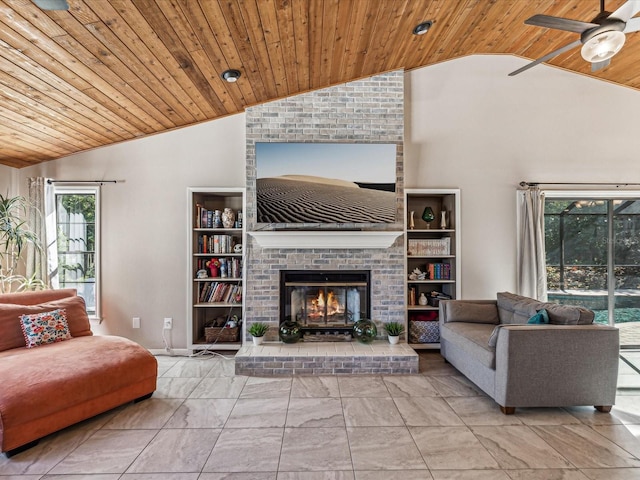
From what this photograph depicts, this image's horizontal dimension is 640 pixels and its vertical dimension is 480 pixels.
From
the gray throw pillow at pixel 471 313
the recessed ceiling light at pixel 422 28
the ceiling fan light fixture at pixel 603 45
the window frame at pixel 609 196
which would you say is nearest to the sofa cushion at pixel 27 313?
the gray throw pillow at pixel 471 313

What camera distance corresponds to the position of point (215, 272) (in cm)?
426

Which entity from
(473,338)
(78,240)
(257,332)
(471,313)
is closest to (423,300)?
(471,313)

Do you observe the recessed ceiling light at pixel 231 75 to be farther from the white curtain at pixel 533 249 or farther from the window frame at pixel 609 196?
the window frame at pixel 609 196

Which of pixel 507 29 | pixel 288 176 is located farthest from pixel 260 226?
pixel 507 29

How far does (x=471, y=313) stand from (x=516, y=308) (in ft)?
1.44

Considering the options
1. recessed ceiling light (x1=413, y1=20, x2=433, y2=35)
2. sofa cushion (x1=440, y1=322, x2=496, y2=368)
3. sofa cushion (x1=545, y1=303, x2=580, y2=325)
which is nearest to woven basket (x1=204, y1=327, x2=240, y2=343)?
sofa cushion (x1=440, y1=322, x2=496, y2=368)

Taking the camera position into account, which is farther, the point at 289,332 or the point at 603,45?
the point at 289,332

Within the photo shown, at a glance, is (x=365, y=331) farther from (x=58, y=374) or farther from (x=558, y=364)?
(x=58, y=374)

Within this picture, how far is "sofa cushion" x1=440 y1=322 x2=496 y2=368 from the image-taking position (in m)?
2.91

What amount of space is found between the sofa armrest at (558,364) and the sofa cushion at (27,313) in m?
3.76

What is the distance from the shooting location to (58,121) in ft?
11.0

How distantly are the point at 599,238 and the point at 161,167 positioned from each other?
552 centimetres

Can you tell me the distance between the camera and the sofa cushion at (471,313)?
380 centimetres

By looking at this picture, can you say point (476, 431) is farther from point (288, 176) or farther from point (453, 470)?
point (288, 176)
